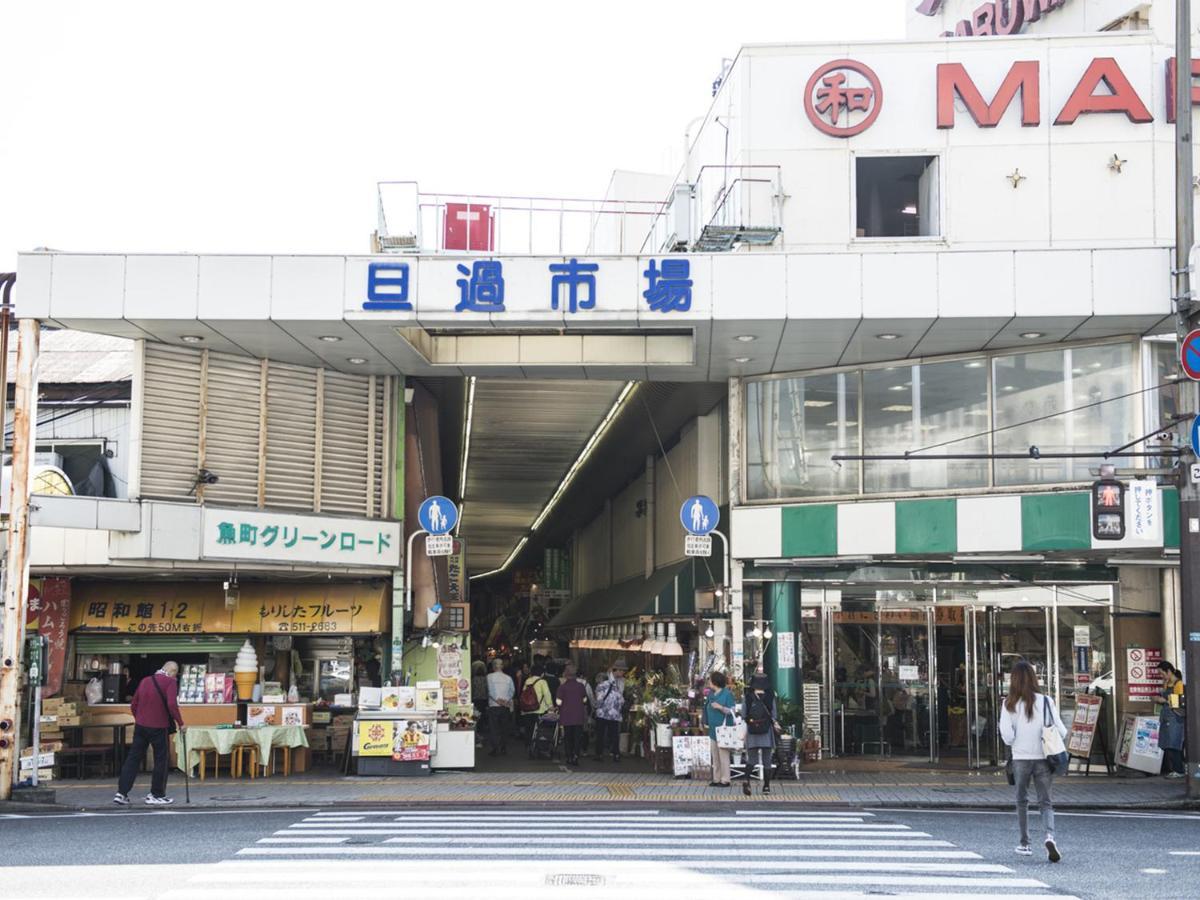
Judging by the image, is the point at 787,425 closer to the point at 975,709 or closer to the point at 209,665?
the point at 975,709

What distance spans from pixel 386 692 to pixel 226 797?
3262mm

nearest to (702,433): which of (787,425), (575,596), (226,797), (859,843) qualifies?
(787,425)

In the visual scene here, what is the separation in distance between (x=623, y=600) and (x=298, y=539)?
527 inches

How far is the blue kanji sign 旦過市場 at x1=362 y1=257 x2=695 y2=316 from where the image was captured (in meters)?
19.5

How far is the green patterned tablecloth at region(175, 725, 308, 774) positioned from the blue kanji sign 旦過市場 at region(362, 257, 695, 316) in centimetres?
701

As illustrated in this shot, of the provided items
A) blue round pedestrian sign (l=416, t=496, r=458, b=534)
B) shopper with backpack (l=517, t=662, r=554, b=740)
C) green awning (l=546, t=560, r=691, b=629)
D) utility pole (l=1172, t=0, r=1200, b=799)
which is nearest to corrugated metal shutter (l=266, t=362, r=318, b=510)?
blue round pedestrian sign (l=416, t=496, r=458, b=534)

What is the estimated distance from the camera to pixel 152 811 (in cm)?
1702

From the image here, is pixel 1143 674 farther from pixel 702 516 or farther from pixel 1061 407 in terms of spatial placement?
pixel 702 516

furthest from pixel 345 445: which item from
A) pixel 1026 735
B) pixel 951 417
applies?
pixel 1026 735

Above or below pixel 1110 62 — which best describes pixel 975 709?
below

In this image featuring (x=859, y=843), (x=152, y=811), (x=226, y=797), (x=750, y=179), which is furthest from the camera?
(x=750, y=179)

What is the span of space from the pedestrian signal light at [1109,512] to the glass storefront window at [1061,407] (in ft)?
5.37

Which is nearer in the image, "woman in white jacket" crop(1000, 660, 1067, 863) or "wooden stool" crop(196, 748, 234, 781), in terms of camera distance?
"woman in white jacket" crop(1000, 660, 1067, 863)

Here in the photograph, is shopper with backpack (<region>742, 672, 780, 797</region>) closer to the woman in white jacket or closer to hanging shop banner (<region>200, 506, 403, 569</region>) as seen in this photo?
the woman in white jacket
